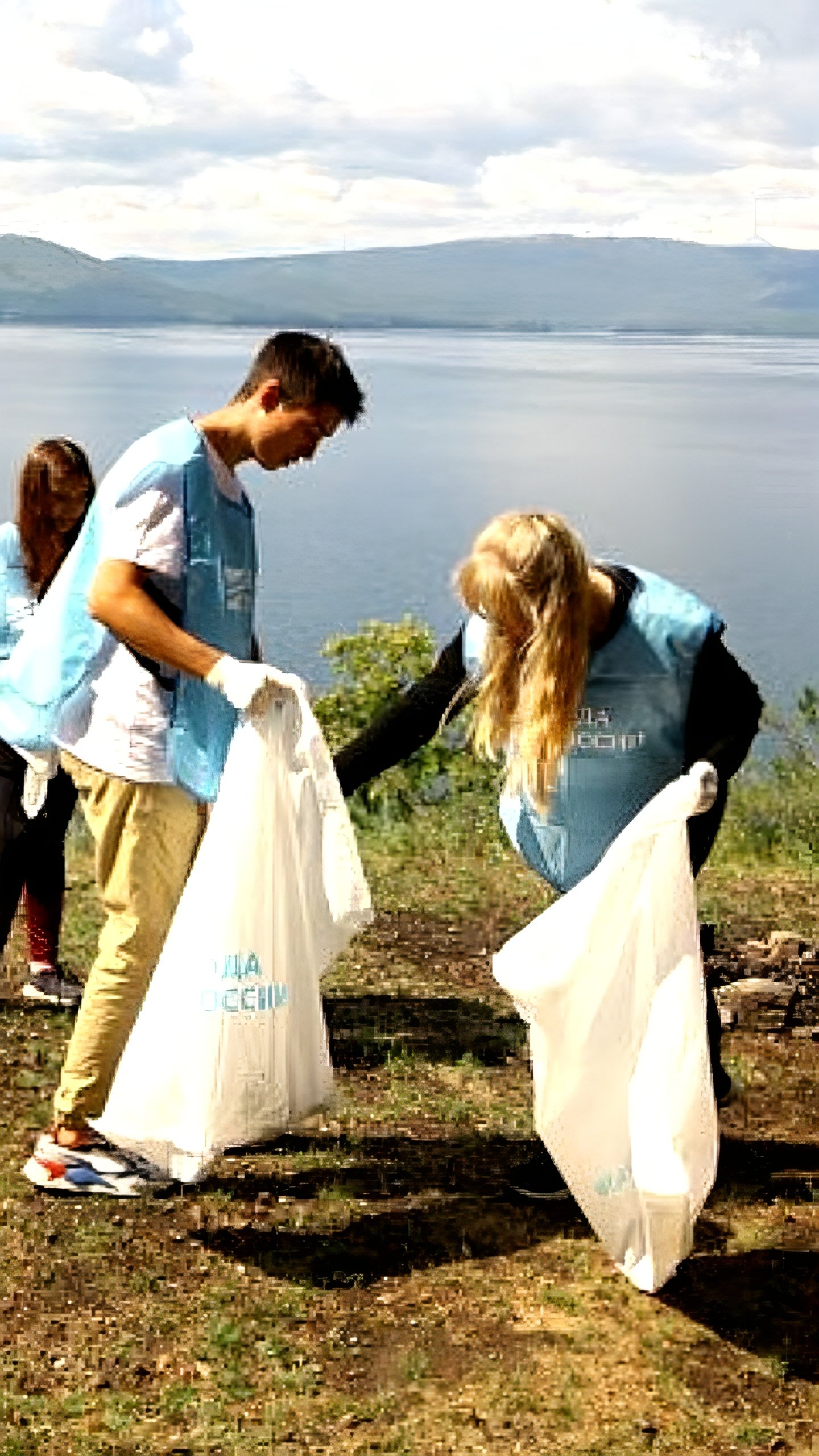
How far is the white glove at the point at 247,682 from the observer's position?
152 inches

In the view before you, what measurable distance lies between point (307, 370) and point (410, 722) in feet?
2.45

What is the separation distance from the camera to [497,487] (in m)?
73.6

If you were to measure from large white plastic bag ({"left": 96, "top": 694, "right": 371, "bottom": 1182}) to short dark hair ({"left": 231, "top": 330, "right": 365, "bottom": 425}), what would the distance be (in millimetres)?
597

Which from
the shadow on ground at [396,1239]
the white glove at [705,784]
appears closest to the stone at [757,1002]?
the shadow on ground at [396,1239]

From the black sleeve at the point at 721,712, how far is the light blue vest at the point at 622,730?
20 millimetres

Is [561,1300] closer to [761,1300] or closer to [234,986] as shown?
[761,1300]

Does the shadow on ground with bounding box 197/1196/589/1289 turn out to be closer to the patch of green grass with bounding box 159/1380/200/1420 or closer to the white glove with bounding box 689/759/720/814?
the patch of green grass with bounding box 159/1380/200/1420

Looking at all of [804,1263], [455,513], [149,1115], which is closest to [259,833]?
[149,1115]

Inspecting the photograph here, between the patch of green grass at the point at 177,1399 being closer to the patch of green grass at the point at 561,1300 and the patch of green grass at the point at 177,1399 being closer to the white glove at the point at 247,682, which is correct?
the patch of green grass at the point at 561,1300

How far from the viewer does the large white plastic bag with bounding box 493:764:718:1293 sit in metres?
3.77

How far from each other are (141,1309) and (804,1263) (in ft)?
4.40

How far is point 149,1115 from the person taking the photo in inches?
158

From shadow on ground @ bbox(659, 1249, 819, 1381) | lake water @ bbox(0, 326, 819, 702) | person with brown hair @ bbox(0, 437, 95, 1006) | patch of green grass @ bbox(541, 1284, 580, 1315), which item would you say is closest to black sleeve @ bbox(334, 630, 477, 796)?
lake water @ bbox(0, 326, 819, 702)

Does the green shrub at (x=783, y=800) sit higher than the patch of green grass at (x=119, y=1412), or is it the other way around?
the patch of green grass at (x=119, y=1412)
